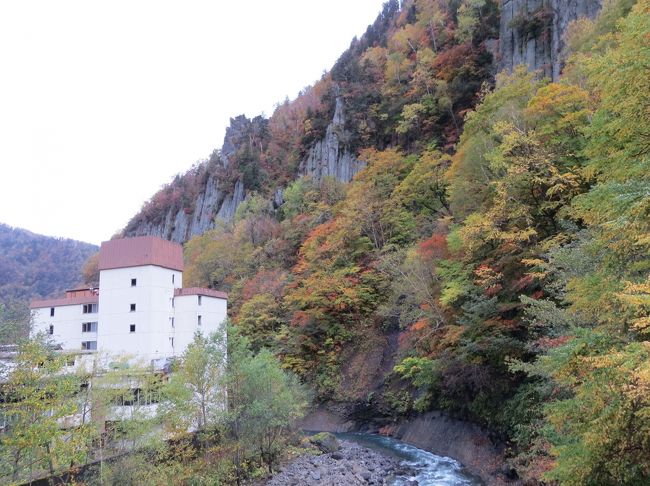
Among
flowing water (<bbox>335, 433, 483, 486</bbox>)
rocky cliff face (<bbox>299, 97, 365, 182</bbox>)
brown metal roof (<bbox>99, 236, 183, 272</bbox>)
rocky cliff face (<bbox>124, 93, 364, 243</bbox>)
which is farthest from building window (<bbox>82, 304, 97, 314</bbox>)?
rocky cliff face (<bbox>124, 93, 364, 243</bbox>)

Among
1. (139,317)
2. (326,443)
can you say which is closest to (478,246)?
(326,443)

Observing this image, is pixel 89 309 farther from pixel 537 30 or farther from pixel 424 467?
pixel 537 30

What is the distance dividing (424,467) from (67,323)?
26.7m

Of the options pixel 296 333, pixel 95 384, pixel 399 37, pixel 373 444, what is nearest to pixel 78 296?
pixel 296 333

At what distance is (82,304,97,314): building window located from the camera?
3250 centimetres

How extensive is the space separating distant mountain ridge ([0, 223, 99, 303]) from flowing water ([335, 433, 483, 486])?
285 feet

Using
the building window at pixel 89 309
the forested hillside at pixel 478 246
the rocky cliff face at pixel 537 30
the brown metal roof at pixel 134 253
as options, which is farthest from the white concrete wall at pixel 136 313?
the rocky cliff face at pixel 537 30

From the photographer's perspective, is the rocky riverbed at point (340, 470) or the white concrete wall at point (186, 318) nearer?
the rocky riverbed at point (340, 470)

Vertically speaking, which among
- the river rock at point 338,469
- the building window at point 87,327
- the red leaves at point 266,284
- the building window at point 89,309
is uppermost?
the red leaves at point 266,284

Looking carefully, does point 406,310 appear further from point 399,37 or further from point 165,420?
Answer: point 399,37

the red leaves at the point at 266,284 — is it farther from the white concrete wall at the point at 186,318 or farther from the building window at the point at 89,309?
the building window at the point at 89,309

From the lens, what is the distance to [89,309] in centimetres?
3253

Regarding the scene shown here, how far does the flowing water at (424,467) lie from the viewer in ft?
55.2

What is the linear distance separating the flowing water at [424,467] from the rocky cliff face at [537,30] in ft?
87.1
